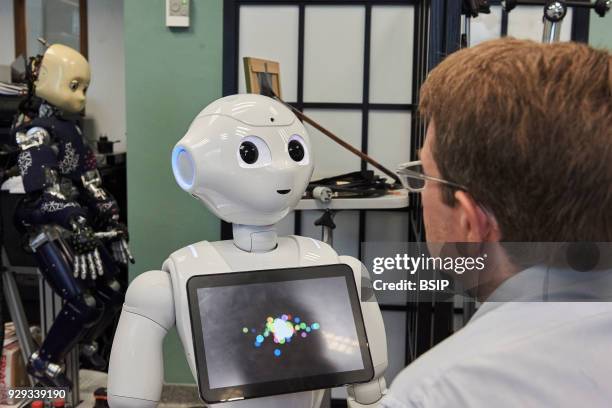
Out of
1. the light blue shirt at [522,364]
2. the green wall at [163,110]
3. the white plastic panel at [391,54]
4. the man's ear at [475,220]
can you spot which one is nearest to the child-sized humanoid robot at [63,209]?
the green wall at [163,110]

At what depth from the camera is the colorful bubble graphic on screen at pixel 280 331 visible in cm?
142

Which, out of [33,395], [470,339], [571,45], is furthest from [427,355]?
[33,395]

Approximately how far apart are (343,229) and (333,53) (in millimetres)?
687

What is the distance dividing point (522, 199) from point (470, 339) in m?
0.16

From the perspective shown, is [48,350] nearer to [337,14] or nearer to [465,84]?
[337,14]

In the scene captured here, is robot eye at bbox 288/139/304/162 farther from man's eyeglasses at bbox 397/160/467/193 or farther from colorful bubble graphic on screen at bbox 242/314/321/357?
man's eyeglasses at bbox 397/160/467/193

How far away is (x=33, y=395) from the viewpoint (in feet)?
6.24

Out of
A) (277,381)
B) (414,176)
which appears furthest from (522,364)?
(277,381)

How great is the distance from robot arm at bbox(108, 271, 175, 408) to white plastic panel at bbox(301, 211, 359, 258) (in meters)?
1.21

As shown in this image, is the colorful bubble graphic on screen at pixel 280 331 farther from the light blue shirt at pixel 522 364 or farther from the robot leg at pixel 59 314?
the robot leg at pixel 59 314

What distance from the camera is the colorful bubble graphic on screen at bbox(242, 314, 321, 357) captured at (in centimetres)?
142

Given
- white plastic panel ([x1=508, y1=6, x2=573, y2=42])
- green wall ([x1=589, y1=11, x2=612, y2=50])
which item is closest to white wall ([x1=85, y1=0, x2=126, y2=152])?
white plastic panel ([x1=508, y1=6, x2=573, y2=42])

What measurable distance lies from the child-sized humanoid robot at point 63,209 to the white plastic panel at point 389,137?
102 cm

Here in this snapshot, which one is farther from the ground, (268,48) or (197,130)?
(268,48)
